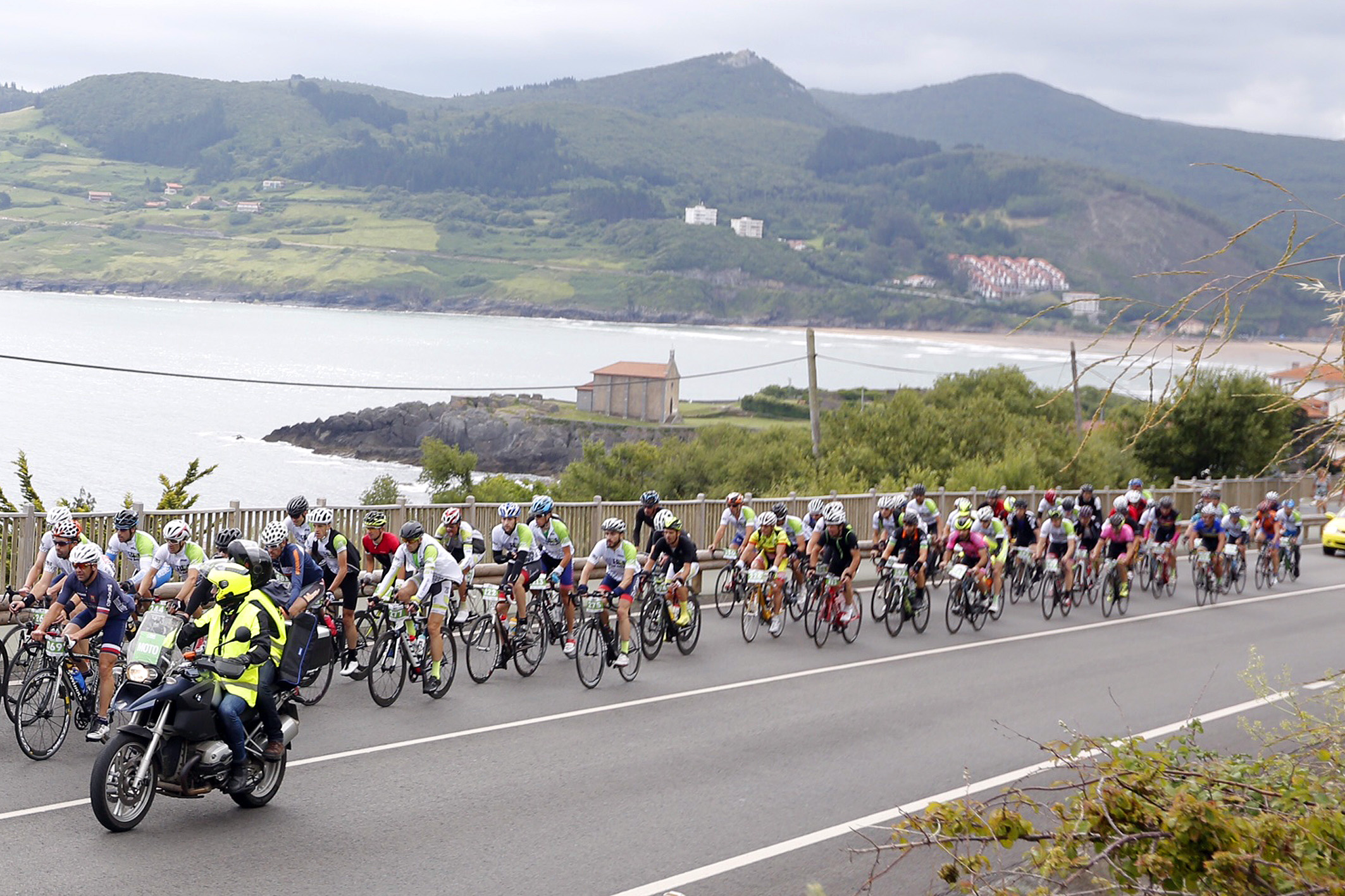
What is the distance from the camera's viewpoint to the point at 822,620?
18.7 m

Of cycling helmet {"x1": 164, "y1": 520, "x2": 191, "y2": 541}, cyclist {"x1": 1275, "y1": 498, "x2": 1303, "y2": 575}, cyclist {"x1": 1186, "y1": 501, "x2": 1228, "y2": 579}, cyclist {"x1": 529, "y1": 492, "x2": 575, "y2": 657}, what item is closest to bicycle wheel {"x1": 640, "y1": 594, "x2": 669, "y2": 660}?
cyclist {"x1": 529, "y1": 492, "x2": 575, "y2": 657}

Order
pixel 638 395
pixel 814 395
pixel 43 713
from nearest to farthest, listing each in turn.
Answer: pixel 43 713
pixel 814 395
pixel 638 395

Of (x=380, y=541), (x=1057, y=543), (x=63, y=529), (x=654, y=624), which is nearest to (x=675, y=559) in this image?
(x=654, y=624)

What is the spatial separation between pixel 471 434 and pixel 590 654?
290 feet

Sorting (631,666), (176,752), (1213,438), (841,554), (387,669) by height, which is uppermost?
(176,752)

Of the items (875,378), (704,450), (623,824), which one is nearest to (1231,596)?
(623,824)

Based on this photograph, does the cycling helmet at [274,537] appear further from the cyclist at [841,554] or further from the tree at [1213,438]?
the tree at [1213,438]

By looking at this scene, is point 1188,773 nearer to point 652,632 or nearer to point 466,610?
point 466,610

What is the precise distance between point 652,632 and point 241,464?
71.6m

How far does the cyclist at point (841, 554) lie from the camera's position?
18.5 metres

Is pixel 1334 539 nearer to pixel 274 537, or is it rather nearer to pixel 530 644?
pixel 530 644

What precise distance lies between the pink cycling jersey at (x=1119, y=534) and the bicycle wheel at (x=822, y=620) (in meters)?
7.23

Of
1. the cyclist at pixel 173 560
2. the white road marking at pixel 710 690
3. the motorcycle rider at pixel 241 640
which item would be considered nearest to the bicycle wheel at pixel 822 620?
the white road marking at pixel 710 690

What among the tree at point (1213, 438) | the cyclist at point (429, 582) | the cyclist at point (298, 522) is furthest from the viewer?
the tree at point (1213, 438)
